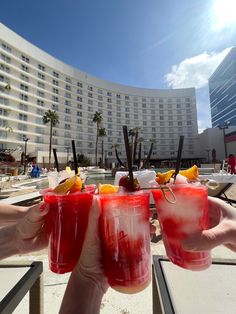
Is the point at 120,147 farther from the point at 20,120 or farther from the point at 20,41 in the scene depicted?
the point at 20,41

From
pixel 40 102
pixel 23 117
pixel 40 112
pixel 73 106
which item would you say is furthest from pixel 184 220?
pixel 73 106

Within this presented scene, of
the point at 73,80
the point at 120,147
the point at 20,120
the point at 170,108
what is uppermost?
the point at 73,80

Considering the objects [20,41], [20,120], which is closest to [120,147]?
[20,120]

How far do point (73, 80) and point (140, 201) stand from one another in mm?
57653

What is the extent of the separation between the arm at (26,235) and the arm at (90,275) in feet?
0.70

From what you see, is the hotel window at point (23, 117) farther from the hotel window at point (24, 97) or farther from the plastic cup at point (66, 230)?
the plastic cup at point (66, 230)

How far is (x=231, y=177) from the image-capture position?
467cm

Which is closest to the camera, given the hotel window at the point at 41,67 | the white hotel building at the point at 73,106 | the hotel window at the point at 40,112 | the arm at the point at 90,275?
the arm at the point at 90,275

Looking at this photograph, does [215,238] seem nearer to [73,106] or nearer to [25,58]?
[25,58]

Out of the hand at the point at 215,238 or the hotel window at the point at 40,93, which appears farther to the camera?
the hotel window at the point at 40,93

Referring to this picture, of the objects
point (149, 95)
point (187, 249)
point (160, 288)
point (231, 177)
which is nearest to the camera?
point (187, 249)

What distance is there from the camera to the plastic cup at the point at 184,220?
0.78m

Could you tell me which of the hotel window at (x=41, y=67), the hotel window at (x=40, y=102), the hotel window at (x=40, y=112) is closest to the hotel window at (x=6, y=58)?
the hotel window at (x=41, y=67)

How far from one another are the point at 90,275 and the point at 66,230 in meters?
0.18
